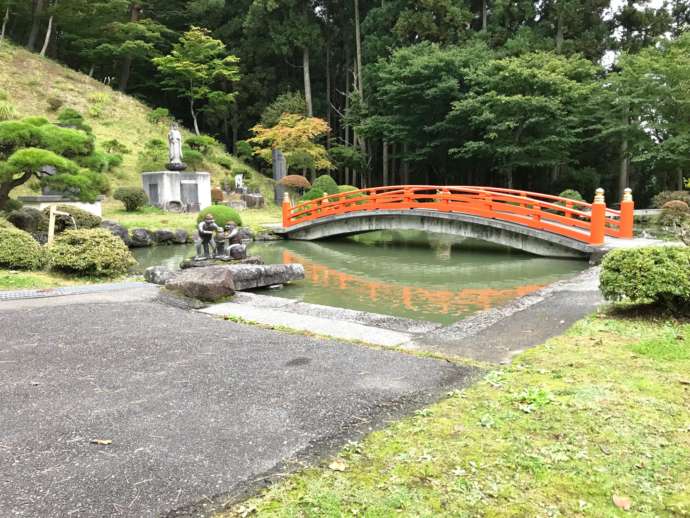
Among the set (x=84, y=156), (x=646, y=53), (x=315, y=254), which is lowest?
(x=315, y=254)

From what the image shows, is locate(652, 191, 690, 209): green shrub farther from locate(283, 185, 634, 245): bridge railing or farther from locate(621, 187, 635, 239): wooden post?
locate(621, 187, 635, 239): wooden post

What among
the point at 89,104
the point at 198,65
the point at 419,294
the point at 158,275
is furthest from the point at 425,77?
the point at 158,275

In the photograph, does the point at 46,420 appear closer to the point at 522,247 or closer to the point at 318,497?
the point at 318,497

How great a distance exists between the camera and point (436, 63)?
2245cm

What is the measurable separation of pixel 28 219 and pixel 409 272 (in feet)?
30.3

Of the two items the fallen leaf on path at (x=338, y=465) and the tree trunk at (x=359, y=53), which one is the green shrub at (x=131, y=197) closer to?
the tree trunk at (x=359, y=53)

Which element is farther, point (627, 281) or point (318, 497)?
point (627, 281)

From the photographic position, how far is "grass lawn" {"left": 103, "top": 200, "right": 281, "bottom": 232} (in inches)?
675

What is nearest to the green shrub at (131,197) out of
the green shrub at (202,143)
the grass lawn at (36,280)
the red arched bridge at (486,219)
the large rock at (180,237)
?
the large rock at (180,237)

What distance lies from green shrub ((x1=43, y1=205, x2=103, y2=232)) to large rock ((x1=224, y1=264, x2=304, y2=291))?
5921 mm

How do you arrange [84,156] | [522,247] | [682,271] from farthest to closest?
[522,247]
[84,156]
[682,271]

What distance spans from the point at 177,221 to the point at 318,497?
16.9 metres

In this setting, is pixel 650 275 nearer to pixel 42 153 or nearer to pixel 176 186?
pixel 42 153

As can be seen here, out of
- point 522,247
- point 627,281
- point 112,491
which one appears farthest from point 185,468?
point 522,247
